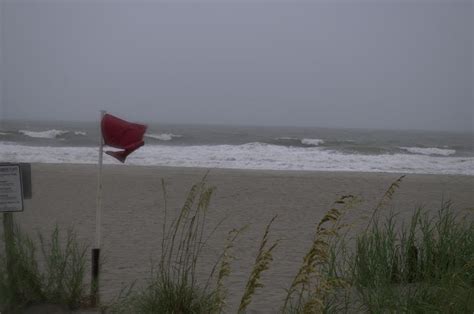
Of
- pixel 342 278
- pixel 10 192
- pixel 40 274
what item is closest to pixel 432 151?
pixel 342 278

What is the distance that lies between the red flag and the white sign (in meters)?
0.73

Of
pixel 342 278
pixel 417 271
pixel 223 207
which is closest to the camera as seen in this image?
pixel 342 278

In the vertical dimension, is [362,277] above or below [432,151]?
above

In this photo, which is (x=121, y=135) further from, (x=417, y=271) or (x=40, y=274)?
(x=417, y=271)

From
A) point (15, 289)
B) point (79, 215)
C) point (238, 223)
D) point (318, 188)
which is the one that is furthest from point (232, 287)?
point (318, 188)

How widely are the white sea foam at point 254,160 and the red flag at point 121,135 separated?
1565 cm

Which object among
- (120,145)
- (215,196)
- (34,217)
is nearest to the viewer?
(120,145)

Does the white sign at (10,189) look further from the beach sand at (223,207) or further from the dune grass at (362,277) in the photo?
the dune grass at (362,277)

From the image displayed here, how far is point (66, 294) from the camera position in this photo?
4.05 metres

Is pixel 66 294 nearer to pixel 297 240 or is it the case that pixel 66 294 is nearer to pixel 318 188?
pixel 297 240

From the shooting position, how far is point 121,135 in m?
4.05

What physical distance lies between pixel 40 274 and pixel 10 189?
0.82m

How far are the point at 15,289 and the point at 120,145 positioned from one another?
1367 mm

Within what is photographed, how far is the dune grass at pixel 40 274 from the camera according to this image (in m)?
3.76
